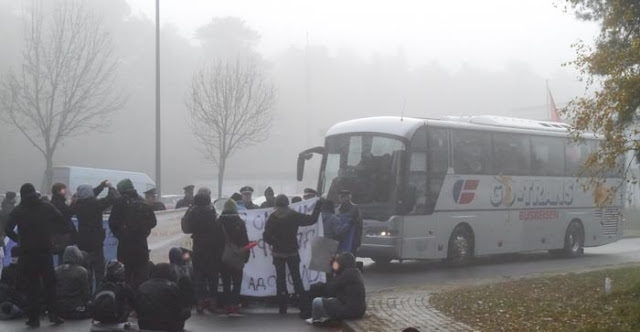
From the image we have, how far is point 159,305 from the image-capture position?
9.97m

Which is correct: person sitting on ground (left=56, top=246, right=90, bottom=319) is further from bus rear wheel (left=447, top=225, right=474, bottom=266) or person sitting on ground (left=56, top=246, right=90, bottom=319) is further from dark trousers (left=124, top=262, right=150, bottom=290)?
bus rear wheel (left=447, top=225, right=474, bottom=266)

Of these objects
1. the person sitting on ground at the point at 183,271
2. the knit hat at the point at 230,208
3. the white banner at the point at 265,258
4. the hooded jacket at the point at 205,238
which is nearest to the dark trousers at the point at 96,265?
the person sitting on ground at the point at 183,271

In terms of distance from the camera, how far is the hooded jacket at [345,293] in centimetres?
1104

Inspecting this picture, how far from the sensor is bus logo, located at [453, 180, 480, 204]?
19.7m

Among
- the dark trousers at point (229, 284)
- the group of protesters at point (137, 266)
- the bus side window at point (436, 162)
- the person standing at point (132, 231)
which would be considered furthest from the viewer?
the bus side window at point (436, 162)

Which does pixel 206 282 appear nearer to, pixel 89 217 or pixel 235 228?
pixel 235 228

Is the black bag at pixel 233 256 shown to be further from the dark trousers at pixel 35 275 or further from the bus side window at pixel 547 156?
the bus side window at pixel 547 156

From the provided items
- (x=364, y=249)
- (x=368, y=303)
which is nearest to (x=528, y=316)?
(x=368, y=303)

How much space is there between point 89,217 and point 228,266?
227cm

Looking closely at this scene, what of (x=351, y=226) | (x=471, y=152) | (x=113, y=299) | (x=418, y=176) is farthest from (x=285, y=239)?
(x=471, y=152)

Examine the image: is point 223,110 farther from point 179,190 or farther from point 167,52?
point 167,52

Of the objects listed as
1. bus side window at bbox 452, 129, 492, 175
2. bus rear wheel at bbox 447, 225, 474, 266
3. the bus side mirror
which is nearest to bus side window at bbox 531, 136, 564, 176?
bus side window at bbox 452, 129, 492, 175

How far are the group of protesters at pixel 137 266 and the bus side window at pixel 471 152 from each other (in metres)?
8.05

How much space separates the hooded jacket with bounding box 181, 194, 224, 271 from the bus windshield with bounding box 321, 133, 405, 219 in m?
6.65
